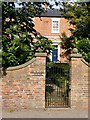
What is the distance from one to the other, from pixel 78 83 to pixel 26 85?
83.7 inches

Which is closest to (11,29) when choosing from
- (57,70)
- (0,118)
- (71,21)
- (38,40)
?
(38,40)

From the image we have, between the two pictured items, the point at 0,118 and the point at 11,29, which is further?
the point at 11,29

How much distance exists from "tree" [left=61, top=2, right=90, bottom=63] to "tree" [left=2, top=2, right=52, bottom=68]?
3.34 meters

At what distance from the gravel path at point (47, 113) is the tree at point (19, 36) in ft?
6.55

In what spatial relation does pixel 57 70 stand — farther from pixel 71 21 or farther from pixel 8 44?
pixel 71 21

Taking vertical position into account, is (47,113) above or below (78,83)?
below

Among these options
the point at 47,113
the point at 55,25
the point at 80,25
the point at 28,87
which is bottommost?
the point at 47,113

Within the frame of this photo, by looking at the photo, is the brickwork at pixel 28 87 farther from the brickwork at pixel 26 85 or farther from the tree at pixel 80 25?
the tree at pixel 80 25

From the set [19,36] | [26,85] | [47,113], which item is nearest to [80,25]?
[19,36]

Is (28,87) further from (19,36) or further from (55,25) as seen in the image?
(55,25)

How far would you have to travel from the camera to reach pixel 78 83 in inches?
486

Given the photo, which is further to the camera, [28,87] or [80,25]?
[80,25]

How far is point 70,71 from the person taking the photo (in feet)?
40.8

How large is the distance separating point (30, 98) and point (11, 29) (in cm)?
318
